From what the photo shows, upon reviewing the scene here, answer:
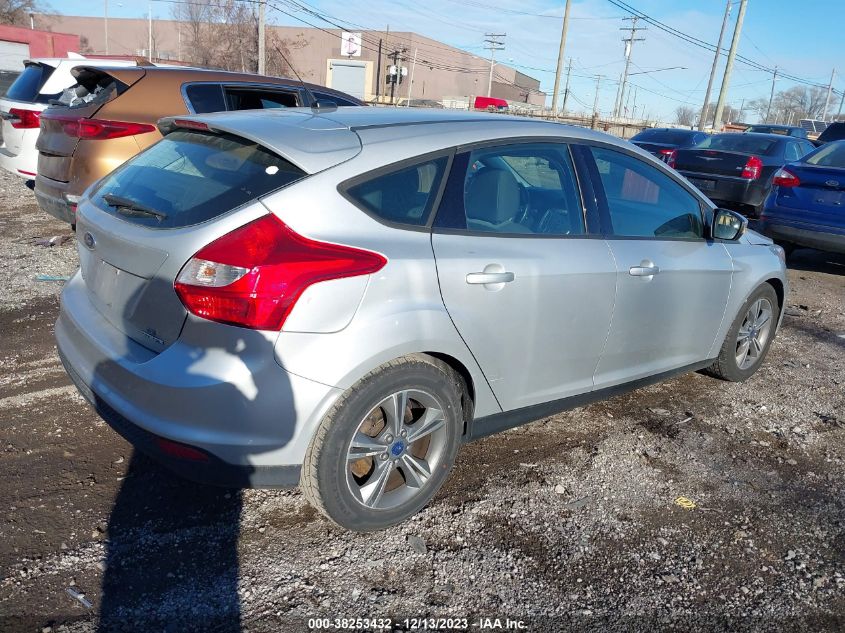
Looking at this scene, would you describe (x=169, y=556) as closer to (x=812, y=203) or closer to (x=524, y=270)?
(x=524, y=270)

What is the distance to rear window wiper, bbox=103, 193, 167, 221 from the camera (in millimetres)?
2720

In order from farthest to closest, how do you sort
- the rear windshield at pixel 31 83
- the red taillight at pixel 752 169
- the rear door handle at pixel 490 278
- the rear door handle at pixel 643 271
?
the red taillight at pixel 752 169 < the rear windshield at pixel 31 83 < the rear door handle at pixel 643 271 < the rear door handle at pixel 490 278

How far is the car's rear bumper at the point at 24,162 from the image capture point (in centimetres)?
734

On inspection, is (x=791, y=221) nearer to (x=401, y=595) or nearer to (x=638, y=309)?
(x=638, y=309)

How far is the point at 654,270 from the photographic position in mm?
3631

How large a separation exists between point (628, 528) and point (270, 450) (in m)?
1.63

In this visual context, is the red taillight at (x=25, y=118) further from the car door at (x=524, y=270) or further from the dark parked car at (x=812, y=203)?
the dark parked car at (x=812, y=203)

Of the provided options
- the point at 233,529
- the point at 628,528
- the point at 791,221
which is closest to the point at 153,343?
the point at 233,529

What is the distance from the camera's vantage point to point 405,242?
2684mm

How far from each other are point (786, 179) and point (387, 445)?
7.42 meters

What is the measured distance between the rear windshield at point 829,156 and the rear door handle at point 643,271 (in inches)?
234

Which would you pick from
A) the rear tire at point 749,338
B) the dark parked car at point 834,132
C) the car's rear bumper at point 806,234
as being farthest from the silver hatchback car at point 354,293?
the dark parked car at point 834,132

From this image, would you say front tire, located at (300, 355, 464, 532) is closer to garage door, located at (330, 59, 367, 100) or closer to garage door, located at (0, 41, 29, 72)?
garage door, located at (0, 41, 29, 72)

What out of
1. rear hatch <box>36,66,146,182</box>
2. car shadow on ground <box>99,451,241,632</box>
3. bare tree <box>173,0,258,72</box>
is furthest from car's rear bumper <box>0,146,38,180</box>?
bare tree <box>173,0,258,72</box>
